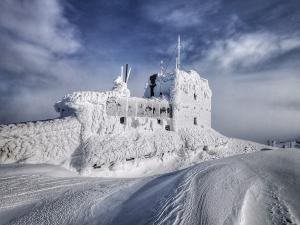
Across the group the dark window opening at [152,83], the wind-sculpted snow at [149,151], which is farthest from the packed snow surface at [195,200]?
the dark window opening at [152,83]

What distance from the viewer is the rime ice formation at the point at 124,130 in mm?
16625

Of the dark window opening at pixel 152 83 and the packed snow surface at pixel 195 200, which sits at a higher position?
the dark window opening at pixel 152 83

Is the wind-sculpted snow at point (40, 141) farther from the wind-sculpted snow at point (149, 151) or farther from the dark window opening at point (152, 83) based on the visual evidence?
the dark window opening at point (152, 83)

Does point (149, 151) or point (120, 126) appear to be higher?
point (120, 126)

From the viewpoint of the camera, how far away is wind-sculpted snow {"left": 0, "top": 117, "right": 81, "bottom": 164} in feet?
49.9

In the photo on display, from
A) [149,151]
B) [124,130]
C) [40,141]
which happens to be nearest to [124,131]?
[124,130]

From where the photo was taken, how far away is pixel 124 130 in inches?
852

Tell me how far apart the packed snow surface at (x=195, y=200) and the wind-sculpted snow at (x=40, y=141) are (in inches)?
323

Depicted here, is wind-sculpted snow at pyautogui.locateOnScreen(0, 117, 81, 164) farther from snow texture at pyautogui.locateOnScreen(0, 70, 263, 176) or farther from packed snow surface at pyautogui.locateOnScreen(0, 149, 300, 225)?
packed snow surface at pyautogui.locateOnScreen(0, 149, 300, 225)

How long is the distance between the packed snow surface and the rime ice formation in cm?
926

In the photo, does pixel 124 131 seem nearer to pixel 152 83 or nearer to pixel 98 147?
pixel 98 147

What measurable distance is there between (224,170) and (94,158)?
1387 cm

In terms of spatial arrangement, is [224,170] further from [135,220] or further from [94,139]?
[94,139]

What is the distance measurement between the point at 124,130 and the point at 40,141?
7267 millimetres
